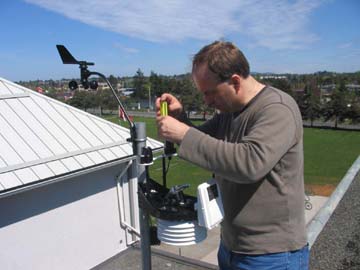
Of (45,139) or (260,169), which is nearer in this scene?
(260,169)

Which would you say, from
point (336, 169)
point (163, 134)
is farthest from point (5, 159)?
point (336, 169)

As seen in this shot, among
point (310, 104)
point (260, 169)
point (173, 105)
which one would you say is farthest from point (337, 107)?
point (260, 169)

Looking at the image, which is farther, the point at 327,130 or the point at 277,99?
the point at 327,130

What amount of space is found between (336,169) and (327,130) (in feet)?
75.3

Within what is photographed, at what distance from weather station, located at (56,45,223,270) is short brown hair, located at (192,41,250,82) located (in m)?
0.30

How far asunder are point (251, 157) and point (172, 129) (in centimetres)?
32

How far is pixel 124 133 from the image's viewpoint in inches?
298

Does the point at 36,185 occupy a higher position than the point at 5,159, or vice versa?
the point at 5,159

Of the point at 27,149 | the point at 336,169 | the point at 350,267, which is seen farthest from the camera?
the point at 336,169

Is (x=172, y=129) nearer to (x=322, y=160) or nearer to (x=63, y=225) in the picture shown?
(x=63, y=225)

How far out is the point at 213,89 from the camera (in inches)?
54.7

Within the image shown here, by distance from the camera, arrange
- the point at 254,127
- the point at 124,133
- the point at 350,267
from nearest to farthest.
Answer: the point at 254,127, the point at 350,267, the point at 124,133

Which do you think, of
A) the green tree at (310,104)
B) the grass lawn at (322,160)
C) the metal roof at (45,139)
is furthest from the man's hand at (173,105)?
the green tree at (310,104)

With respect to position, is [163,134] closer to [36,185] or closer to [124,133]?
[36,185]
